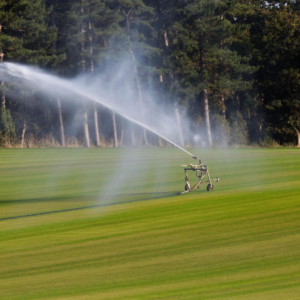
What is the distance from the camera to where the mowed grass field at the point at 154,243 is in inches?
304

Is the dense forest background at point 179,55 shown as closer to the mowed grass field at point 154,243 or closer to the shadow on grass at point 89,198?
the shadow on grass at point 89,198

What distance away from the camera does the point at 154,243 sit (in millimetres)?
10703

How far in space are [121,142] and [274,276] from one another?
2938 inches

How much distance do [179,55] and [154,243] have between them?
188 feet

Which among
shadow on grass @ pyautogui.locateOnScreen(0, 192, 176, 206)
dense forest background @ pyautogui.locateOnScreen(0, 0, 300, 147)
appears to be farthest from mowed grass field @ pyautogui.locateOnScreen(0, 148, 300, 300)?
dense forest background @ pyautogui.locateOnScreen(0, 0, 300, 147)

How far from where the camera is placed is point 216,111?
76.7m

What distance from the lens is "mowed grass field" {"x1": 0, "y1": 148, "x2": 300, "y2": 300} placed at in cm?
771

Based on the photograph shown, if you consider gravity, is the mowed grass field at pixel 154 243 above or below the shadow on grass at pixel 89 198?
below

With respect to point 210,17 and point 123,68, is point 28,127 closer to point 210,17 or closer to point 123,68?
point 123,68

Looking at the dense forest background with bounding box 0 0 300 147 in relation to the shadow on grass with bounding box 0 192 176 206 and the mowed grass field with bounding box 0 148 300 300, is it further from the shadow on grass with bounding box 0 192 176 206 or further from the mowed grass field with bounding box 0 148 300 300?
the mowed grass field with bounding box 0 148 300 300

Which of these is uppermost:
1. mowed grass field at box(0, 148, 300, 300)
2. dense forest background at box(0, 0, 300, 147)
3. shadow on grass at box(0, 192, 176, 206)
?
dense forest background at box(0, 0, 300, 147)

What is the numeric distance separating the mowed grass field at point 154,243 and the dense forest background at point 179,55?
1749 inches

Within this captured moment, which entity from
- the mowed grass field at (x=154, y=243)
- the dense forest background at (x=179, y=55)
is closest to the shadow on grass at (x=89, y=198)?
the mowed grass field at (x=154, y=243)

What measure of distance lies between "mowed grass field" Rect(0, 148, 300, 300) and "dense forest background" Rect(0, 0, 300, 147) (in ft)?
146
